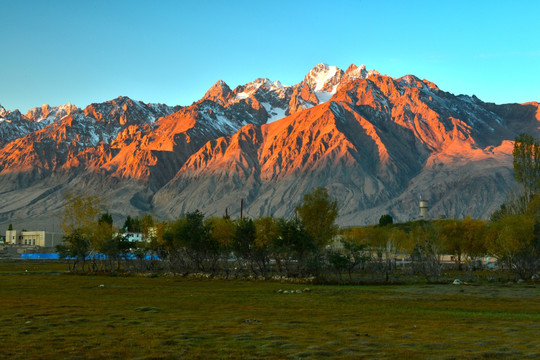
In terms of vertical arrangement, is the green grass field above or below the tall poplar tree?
below

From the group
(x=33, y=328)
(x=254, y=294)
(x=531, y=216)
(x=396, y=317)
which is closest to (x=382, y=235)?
(x=531, y=216)

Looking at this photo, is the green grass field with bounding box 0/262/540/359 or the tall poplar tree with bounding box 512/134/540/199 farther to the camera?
the tall poplar tree with bounding box 512/134/540/199

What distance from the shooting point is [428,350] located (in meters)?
20.4

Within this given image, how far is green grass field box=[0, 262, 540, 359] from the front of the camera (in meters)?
20.0

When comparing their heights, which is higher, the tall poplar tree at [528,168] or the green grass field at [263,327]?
the tall poplar tree at [528,168]

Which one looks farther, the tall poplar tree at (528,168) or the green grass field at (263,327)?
the tall poplar tree at (528,168)

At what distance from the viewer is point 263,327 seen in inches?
1029

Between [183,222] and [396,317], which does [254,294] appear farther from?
[183,222]

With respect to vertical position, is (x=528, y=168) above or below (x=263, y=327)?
above

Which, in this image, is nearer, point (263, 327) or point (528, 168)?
point (263, 327)

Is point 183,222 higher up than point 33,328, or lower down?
higher up

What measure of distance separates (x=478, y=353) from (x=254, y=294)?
29243 millimetres

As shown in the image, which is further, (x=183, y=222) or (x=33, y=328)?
(x=183, y=222)

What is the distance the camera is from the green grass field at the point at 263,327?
2003 centimetres
